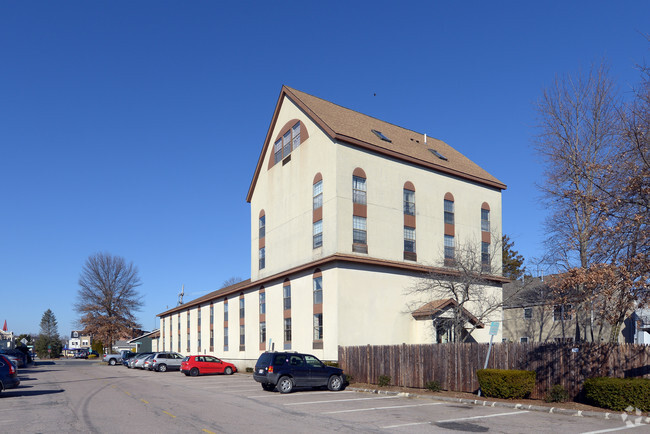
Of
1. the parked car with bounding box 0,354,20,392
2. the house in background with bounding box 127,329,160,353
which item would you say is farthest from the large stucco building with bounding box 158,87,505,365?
the house in background with bounding box 127,329,160,353

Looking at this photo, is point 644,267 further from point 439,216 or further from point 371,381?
point 439,216

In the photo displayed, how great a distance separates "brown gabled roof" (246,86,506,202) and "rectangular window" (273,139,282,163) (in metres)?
1.04

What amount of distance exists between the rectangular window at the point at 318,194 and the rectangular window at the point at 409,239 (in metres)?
5.57

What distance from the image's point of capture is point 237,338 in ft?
146

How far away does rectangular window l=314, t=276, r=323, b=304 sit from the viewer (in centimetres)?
3249

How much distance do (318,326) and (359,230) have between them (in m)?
5.93

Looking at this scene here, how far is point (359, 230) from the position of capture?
107ft

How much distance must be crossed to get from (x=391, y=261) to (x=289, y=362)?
11171 mm

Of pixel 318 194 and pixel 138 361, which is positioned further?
pixel 138 361

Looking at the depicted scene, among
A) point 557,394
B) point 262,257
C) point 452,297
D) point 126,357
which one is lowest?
point 126,357

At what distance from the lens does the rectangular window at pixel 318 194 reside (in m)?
33.6

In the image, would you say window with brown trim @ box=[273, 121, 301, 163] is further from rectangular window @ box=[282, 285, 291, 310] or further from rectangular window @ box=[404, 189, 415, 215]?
rectangular window @ box=[282, 285, 291, 310]

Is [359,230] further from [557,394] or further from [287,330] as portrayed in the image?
[557,394]

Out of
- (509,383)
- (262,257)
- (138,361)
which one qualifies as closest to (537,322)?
(262,257)
